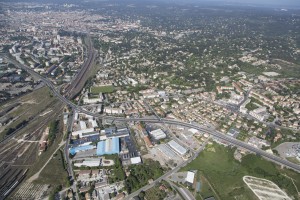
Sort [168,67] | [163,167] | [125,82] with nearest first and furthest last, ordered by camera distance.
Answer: [163,167] < [125,82] < [168,67]

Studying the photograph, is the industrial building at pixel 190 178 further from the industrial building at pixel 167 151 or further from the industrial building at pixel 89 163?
the industrial building at pixel 89 163

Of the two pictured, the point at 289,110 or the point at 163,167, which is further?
the point at 289,110

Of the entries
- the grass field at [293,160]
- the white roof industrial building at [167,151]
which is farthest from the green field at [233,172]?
the white roof industrial building at [167,151]

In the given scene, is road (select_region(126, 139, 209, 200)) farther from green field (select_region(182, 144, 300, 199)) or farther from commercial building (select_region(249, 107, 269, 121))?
commercial building (select_region(249, 107, 269, 121))

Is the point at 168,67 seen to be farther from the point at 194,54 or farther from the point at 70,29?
the point at 70,29

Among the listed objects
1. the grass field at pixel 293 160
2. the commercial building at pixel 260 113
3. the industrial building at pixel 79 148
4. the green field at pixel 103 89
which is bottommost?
the industrial building at pixel 79 148

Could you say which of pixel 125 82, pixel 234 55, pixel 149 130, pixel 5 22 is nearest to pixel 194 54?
pixel 234 55
